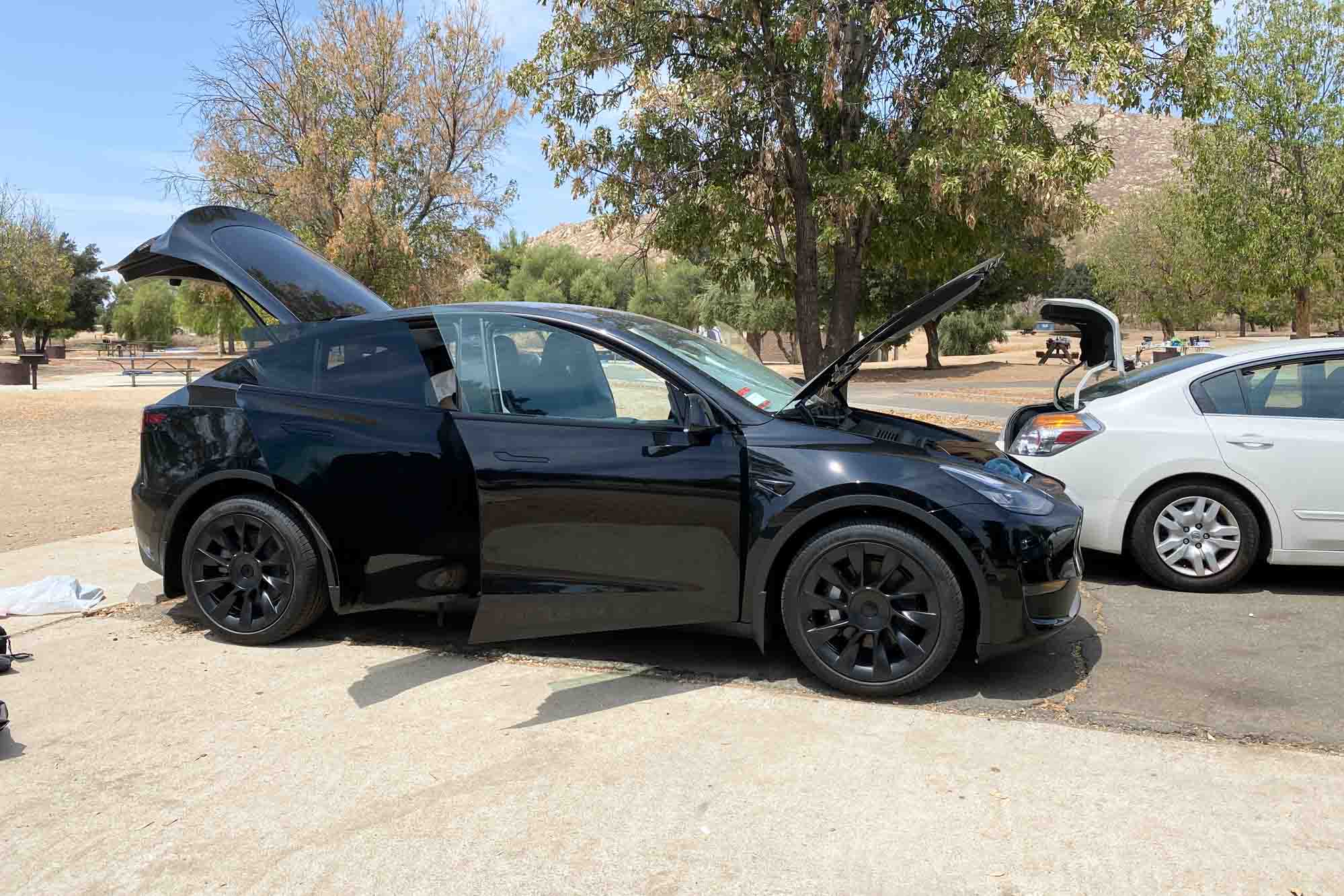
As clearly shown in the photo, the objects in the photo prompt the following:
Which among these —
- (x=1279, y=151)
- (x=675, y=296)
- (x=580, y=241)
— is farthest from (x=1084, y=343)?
(x=580, y=241)

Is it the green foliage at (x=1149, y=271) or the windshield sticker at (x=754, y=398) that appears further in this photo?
the green foliage at (x=1149, y=271)

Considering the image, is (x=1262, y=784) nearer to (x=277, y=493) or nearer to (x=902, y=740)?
(x=902, y=740)

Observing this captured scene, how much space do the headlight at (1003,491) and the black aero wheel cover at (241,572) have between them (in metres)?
3.20

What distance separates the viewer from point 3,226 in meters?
49.2

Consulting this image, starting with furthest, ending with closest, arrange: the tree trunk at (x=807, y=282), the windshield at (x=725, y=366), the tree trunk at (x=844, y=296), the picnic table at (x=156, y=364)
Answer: the picnic table at (x=156, y=364) < the tree trunk at (x=844, y=296) < the tree trunk at (x=807, y=282) < the windshield at (x=725, y=366)

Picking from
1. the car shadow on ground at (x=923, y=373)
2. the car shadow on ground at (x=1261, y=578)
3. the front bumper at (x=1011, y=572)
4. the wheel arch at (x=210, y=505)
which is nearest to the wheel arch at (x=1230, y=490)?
the car shadow on ground at (x=1261, y=578)

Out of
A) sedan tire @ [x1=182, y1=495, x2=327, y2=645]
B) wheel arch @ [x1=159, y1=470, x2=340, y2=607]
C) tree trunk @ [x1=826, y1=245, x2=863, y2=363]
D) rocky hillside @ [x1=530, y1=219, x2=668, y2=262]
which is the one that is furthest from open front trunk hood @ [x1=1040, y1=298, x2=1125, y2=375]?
rocky hillside @ [x1=530, y1=219, x2=668, y2=262]

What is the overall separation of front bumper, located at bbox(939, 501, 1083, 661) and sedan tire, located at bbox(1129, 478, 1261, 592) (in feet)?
7.09

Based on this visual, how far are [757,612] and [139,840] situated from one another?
240 cm

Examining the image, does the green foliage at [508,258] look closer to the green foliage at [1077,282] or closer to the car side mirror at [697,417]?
the green foliage at [1077,282]

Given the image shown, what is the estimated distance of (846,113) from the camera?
12.9 meters

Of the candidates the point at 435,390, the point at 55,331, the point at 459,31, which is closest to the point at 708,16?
the point at 435,390

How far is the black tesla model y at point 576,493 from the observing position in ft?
14.1

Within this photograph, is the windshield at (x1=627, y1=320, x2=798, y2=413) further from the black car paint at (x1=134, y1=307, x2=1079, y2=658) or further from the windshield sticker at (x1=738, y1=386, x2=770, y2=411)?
the black car paint at (x1=134, y1=307, x2=1079, y2=658)
